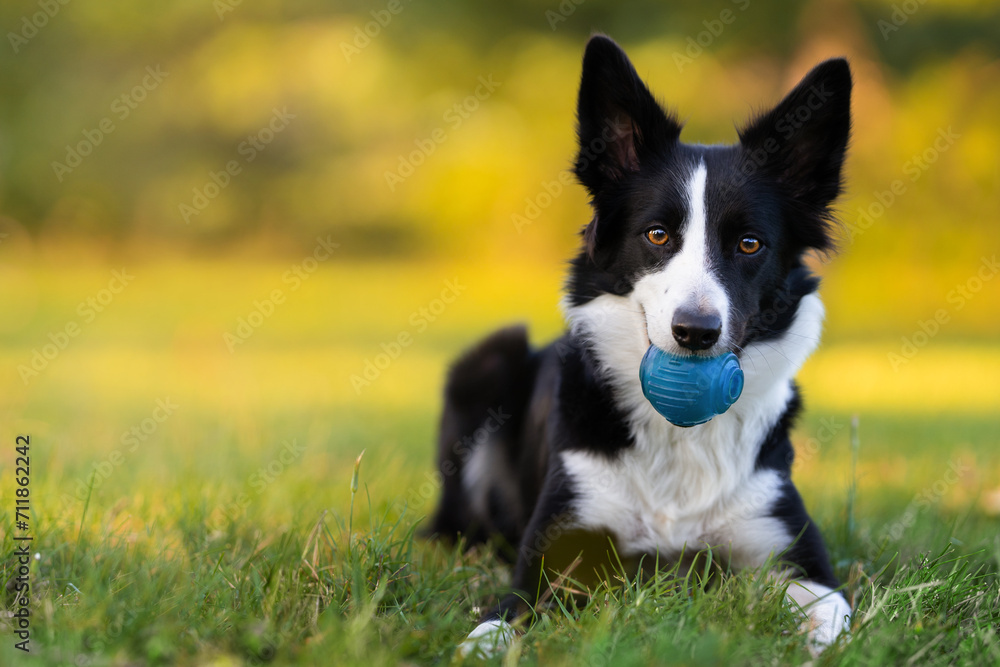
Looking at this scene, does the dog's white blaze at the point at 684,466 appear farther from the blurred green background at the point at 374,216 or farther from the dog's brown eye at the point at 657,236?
the blurred green background at the point at 374,216

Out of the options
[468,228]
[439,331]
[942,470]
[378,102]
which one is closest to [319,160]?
[378,102]

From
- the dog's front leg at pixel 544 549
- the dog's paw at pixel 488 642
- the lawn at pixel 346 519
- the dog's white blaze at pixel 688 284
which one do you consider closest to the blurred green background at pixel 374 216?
the lawn at pixel 346 519

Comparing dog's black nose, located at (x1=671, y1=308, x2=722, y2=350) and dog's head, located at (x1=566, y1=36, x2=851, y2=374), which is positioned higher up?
dog's head, located at (x1=566, y1=36, x2=851, y2=374)

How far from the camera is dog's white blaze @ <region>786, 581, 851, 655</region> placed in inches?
97.1

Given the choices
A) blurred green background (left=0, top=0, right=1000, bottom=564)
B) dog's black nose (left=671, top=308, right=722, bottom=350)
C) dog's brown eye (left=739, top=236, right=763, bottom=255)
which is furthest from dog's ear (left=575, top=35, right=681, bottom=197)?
dog's black nose (left=671, top=308, right=722, bottom=350)

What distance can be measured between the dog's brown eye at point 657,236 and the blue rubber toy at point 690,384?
39 cm

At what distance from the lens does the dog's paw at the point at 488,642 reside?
2.34 m

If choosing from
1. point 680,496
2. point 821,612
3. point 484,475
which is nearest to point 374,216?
point 484,475

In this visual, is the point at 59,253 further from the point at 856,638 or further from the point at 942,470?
the point at 856,638

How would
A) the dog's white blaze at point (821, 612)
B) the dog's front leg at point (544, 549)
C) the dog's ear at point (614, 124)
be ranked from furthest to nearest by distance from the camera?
the dog's ear at point (614, 124)
the dog's front leg at point (544, 549)
the dog's white blaze at point (821, 612)

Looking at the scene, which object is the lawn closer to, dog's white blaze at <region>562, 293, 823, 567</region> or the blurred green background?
the blurred green background

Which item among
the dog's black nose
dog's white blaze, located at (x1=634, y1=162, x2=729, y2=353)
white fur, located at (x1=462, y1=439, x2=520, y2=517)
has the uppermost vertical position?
dog's white blaze, located at (x1=634, y1=162, x2=729, y2=353)

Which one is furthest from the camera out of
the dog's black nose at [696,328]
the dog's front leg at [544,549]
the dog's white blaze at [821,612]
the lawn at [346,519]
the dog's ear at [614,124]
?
the dog's ear at [614,124]

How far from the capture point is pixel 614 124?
10.6ft
